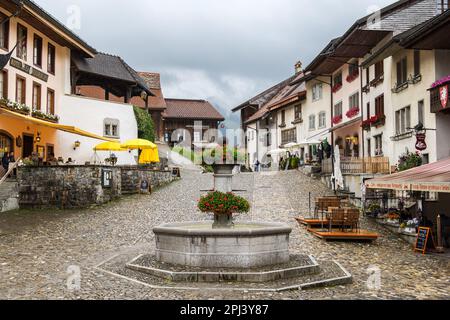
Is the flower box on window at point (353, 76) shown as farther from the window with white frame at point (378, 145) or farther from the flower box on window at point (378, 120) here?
the window with white frame at point (378, 145)

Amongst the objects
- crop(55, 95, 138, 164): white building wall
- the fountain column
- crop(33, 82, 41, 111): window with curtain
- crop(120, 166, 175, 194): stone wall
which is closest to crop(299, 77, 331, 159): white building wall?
crop(55, 95, 138, 164): white building wall

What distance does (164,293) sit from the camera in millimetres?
9258

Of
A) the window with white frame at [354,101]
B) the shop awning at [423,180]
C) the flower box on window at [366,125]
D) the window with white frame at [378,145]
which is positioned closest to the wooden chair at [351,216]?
the shop awning at [423,180]

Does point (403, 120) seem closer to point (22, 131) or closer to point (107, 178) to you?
point (107, 178)

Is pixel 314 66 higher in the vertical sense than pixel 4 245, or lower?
higher

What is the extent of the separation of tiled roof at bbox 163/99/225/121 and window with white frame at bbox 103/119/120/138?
29.7 meters

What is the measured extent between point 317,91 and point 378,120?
15.0m

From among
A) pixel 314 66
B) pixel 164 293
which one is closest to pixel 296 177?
pixel 314 66

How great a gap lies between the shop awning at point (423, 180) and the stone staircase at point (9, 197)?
13.9 meters

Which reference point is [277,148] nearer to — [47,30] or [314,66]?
[314,66]

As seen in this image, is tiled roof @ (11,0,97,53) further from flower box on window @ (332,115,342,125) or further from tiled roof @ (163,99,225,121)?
tiled roof @ (163,99,225,121)

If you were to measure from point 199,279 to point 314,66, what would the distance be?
101ft

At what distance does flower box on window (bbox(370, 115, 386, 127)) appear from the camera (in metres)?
28.7

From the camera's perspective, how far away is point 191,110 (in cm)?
6975
